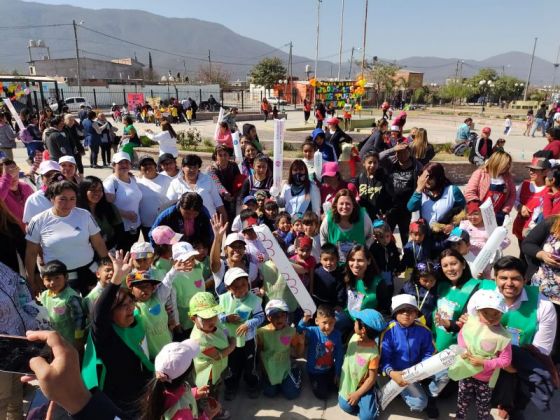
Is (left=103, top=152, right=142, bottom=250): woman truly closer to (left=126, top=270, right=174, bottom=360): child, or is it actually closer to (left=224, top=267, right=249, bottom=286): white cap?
(left=126, top=270, right=174, bottom=360): child

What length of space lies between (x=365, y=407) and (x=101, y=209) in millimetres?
3205

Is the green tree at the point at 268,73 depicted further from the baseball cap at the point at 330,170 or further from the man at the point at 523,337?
the man at the point at 523,337

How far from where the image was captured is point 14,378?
2402mm

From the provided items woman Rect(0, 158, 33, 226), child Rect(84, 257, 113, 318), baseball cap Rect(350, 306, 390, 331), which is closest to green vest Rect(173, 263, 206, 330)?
child Rect(84, 257, 113, 318)

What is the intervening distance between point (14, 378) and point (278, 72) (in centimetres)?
5421

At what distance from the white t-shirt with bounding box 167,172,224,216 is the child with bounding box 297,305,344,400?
1933 millimetres

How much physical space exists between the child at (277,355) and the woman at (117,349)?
→ 1.08m

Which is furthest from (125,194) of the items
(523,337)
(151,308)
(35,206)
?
(523,337)

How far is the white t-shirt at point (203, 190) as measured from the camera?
4.71m

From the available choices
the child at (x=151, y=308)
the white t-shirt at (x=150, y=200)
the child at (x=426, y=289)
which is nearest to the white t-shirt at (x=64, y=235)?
the child at (x=151, y=308)

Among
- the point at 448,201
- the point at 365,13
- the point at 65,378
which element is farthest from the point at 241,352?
the point at 365,13

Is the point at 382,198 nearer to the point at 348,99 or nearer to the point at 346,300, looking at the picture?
the point at 346,300

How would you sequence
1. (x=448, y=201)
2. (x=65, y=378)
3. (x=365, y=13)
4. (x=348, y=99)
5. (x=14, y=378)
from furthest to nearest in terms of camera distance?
1. (x=365, y=13)
2. (x=348, y=99)
3. (x=448, y=201)
4. (x=14, y=378)
5. (x=65, y=378)

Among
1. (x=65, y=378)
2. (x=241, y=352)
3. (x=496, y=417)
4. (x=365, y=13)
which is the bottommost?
(x=496, y=417)
